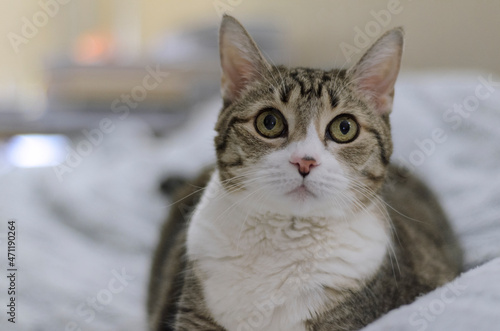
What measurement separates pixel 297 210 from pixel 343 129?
231 mm

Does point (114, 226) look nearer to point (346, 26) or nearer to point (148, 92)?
point (148, 92)

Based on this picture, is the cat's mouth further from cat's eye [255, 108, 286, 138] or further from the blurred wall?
the blurred wall

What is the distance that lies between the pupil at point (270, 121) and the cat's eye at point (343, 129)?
0.13 meters

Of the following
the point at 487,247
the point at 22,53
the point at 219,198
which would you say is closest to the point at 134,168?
the point at 219,198

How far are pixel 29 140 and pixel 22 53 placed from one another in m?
1.15

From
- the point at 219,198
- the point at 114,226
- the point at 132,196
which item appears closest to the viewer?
the point at 219,198

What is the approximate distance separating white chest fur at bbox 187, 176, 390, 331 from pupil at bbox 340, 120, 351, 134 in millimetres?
206

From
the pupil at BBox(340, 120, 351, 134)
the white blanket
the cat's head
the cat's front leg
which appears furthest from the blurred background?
the pupil at BBox(340, 120, 351, 134)

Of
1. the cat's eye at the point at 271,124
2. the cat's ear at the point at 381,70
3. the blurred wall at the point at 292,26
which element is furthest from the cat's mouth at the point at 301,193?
the blurred wall at the point at 292,26

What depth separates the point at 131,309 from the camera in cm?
153

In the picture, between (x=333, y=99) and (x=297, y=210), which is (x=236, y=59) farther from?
(x=297, y=210)

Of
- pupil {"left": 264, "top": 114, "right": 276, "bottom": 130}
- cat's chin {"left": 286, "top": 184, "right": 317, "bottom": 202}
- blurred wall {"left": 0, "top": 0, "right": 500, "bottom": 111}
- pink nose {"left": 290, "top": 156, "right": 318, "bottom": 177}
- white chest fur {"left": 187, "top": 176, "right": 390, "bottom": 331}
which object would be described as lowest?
white chest fur {"left": 187, "top": 176, "right": 390, "bottom": 331}

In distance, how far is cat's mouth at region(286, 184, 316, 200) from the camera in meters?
1.03

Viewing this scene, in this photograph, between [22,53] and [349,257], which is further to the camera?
[22,53]
